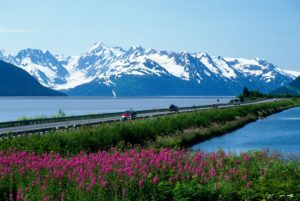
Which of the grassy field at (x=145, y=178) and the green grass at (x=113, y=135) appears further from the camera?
the green grass at (x=113, y=135)

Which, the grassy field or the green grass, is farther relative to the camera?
the green grass

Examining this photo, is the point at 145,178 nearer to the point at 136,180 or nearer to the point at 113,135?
the point at 136,180

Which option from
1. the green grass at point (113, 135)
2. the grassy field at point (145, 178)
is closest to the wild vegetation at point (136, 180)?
the grassy field at point (145, 178)

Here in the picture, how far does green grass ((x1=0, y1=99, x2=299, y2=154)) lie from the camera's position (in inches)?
1254

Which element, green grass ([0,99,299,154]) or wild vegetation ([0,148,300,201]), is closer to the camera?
wild vegetation ([0,148,300,201])

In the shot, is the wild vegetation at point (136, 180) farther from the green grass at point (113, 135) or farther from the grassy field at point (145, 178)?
the green grass at point (113, 135)

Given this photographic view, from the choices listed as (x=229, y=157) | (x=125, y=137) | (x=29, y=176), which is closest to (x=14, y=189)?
(x=29, y=176)

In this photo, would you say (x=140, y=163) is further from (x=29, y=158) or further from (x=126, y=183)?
(x=29, y=158)

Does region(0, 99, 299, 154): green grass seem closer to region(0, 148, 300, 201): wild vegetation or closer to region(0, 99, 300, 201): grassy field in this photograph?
region(0, 99, 300, 201): grassy field

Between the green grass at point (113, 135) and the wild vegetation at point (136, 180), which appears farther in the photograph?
the green grass at point (113, 135)

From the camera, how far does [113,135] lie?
44.7 metres

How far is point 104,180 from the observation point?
15664mm

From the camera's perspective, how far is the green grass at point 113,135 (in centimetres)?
3184

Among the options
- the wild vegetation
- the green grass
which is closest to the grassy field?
the wild vegetation
